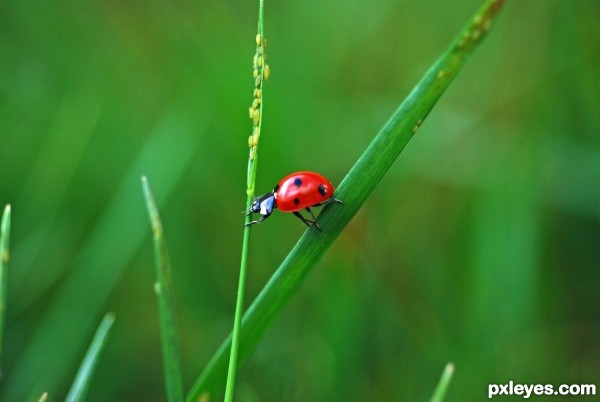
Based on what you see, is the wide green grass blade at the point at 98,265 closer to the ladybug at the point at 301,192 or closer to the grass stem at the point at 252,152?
the ladybug at the point at 301,192

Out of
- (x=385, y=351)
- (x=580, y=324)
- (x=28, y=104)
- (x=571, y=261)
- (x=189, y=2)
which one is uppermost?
(x=189, y=2)

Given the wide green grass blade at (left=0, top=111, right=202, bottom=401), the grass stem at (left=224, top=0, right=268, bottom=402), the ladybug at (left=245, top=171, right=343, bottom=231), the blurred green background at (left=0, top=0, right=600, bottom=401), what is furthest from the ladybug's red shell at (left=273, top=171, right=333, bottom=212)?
the wide green grass blade at (left=0, top=111, right=202, bottom=401)

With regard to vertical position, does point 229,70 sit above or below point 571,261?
above

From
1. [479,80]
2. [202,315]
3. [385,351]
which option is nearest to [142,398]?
[202,315]

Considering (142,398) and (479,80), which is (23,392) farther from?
(479,80)

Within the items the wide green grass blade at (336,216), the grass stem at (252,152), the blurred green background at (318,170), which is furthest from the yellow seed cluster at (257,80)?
the blurred green background at (318,170)

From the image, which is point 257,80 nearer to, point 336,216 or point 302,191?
point 336,216
